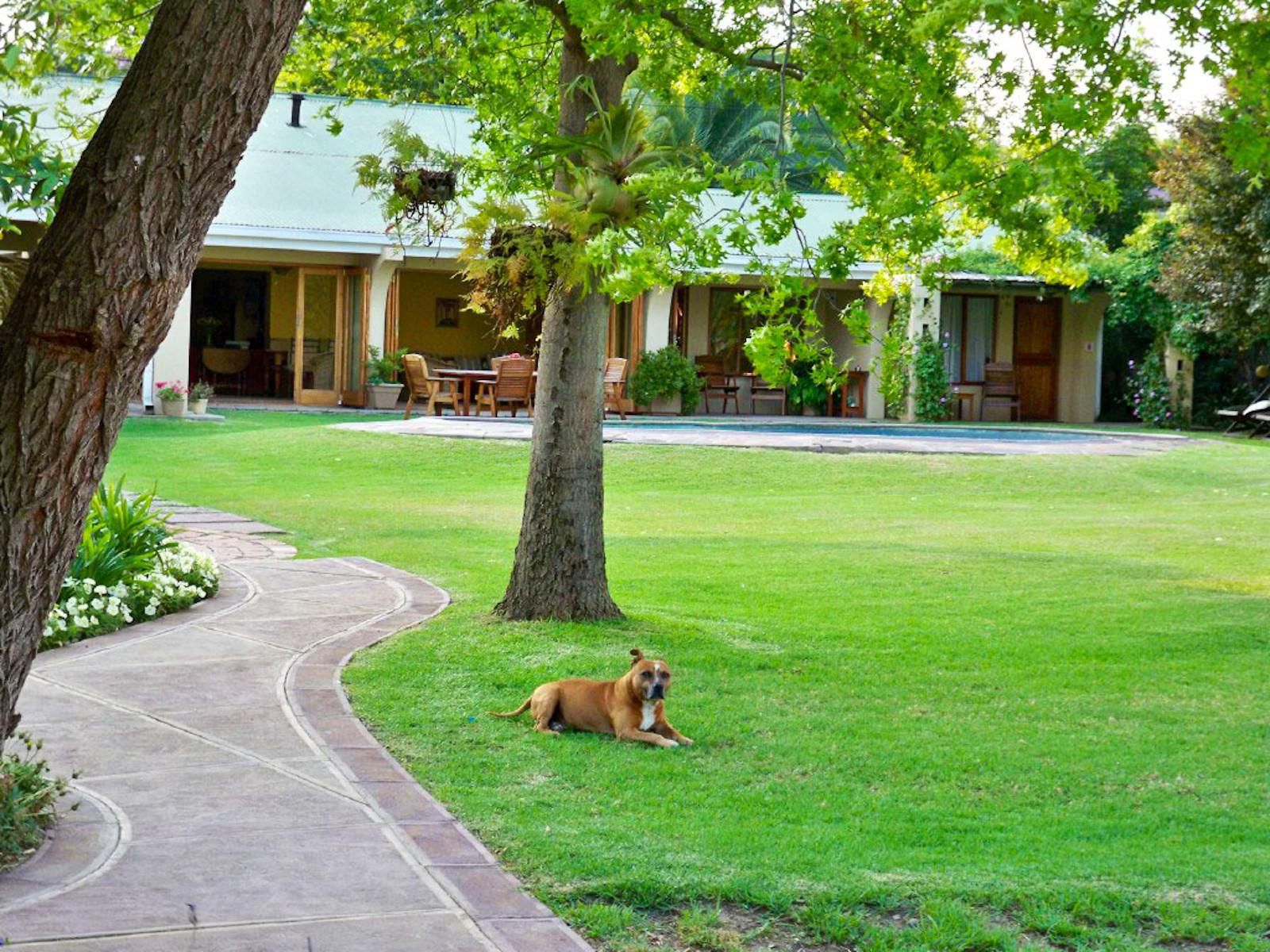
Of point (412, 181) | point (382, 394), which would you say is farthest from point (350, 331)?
point (412, 181)

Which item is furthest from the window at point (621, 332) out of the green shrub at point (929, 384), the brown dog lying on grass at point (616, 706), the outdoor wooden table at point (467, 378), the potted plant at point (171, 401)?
the brown dog lying on grass at point (616, 706)

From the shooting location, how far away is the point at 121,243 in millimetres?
3496

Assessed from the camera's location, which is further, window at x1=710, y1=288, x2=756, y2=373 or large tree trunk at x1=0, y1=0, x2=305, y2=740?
window at x1=710, y1=288, x2=756, y2=373

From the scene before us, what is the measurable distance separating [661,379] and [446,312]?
6809mm

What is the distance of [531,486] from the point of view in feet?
28.3

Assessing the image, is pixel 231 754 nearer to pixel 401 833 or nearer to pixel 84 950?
pixel 401 833

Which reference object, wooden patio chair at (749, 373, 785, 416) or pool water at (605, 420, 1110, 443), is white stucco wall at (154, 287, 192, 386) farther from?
wooden patio chair at (749, 373, 785, 416)

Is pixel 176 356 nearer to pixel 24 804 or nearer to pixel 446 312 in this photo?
pixel 446 312

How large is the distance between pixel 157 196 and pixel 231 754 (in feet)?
8.70

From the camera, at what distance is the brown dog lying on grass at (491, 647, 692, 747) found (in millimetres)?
5984

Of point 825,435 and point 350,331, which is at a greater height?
point 350,331

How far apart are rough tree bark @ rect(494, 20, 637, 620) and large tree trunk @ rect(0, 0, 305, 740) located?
492 cm

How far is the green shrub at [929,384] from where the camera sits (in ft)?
90.0

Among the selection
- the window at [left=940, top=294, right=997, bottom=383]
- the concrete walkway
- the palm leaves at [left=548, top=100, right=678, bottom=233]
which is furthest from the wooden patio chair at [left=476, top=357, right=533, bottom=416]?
the concrete walkway
